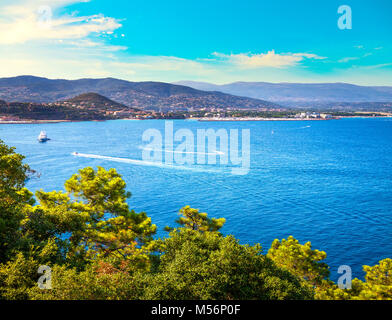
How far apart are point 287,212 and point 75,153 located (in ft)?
156

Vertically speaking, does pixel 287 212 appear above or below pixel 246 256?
below

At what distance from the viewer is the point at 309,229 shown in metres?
27.2

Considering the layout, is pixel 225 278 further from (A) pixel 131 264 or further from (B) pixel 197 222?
(B) pixel 197 222

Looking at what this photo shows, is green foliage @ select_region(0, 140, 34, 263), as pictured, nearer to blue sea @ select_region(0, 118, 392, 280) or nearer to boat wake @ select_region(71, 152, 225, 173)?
blue sea @ select_region(0, 118, 392, 280)

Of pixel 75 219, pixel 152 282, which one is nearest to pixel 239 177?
pixel 75 219

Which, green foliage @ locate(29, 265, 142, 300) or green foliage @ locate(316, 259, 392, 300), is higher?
green foliage @ locate(29, 265, 142, 300)

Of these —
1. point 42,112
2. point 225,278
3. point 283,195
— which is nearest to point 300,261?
point 225,278

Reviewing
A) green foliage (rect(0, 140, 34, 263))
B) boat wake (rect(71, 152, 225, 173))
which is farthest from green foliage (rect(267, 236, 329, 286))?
boat wake (rect(71, 152, 225, 173))

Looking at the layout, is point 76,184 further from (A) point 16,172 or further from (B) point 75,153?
(B) point 75,153

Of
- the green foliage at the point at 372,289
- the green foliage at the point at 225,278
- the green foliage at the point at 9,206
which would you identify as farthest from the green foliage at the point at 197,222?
the green foliage at the point at 9,206

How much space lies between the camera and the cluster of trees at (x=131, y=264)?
8.01m

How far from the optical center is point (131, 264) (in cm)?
1289

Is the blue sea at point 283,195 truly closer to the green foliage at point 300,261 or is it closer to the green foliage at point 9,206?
the green foliage at point 300,261

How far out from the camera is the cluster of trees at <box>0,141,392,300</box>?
801 cm
